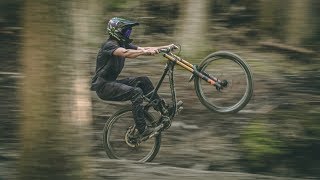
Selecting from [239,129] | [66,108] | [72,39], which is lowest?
[239,129]

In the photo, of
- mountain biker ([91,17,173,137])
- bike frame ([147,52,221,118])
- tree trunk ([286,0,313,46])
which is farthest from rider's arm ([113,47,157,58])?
tree trunk ([286,0,313,46])

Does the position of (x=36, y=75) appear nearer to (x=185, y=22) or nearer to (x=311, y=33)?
(x=185, y=22)

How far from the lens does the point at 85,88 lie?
9.87 metres

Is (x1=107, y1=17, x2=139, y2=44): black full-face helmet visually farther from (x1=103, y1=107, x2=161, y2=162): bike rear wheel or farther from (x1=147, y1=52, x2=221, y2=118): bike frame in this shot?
(x1=103, y1=107, x2=161, y2=162): bike rear wheel

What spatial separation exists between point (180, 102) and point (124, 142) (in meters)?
0.96

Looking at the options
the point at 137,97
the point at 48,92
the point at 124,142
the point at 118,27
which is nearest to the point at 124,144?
the point at 124,142

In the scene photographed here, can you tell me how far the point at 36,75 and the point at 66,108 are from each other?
1.43 ft

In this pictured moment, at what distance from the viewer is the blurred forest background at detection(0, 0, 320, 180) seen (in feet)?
20.7

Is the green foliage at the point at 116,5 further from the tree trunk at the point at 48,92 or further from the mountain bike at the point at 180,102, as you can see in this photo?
the tree trunk at the point at 48,92

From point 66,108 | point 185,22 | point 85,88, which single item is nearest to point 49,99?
point 66,108

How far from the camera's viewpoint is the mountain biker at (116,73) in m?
8.50

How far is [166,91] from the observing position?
11.4 metres

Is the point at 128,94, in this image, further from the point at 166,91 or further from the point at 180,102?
the point at 166,91

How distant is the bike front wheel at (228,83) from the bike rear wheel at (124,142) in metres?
1.07
